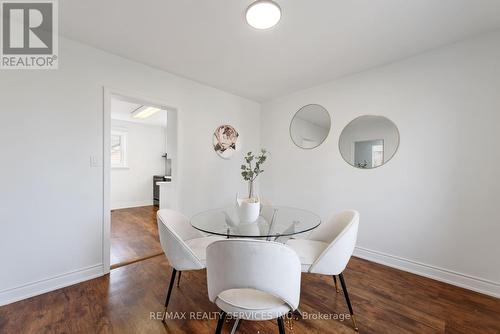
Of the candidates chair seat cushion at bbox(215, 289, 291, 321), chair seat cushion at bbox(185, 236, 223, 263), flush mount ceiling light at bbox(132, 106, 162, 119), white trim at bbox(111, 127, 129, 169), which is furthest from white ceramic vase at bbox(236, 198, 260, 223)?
white trim at bbox(111, 127, 129, 169)

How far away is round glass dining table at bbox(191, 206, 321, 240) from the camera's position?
4.86 ft

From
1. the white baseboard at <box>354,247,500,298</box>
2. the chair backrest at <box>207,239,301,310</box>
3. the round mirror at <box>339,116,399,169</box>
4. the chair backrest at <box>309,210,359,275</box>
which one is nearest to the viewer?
the chair backrest at <box>207,239,301,310</box>

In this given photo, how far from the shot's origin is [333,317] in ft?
5.05

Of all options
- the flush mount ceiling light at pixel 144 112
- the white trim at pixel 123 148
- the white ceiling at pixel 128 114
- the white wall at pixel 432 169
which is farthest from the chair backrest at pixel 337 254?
the white trim at pixel 123 148

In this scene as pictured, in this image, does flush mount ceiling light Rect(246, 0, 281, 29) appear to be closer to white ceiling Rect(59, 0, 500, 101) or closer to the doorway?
white ceiling Rect(59, 0, 500, 101)

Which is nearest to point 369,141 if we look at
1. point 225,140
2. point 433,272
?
point 433,272

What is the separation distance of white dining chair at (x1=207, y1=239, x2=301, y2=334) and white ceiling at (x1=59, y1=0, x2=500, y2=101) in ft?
5.61

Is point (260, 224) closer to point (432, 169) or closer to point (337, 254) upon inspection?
point (337, 254)

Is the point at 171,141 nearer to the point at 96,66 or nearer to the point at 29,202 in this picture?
the point at 96,66

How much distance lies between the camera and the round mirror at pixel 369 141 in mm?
2387

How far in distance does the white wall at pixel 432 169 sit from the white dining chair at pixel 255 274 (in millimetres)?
1954

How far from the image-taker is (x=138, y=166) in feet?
18.7

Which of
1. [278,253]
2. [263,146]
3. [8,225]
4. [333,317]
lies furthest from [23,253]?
[263,146]

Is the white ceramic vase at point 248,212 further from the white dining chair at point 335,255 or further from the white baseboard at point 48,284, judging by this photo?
the white baseboard at point 48,284
